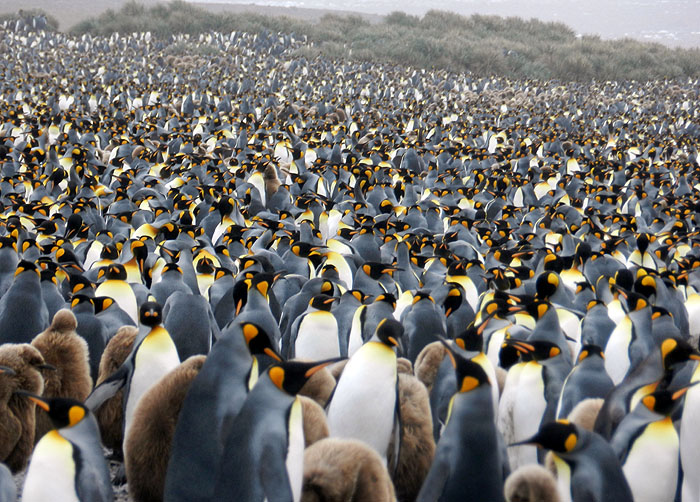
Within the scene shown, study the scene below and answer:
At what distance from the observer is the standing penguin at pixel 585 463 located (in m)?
2.25

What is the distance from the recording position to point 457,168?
483 inches

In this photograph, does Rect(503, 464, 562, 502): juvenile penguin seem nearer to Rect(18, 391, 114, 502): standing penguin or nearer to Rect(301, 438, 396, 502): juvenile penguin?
Rect(301, 438, 396, 502): juvenile penguin

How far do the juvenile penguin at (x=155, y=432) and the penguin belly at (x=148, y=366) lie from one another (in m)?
0.36

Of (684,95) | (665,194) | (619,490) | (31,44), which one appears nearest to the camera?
(619,490)

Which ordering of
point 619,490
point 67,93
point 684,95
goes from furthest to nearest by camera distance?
1. point 684,95
2. point 67,93
3. point 619,490

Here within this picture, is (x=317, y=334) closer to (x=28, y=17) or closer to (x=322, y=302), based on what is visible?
(x=322, y=302)

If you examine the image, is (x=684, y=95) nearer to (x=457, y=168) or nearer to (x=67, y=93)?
(x=457, y=168)

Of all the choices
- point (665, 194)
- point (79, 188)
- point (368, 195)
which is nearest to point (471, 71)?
point (665, 194)

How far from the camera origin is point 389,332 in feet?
10.1

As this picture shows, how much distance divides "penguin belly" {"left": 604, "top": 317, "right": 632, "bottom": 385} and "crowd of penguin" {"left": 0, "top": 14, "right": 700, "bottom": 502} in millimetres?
13

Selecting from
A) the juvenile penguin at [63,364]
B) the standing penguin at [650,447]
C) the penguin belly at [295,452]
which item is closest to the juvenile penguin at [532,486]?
the standing penguin at [650,447]

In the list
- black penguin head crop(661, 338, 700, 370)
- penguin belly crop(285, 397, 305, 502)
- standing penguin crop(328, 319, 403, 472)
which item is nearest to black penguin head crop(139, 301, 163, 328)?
standing penguin crop(328, 319, 403, 472)

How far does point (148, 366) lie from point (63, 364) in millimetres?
488

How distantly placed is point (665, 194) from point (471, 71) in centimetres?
2097
